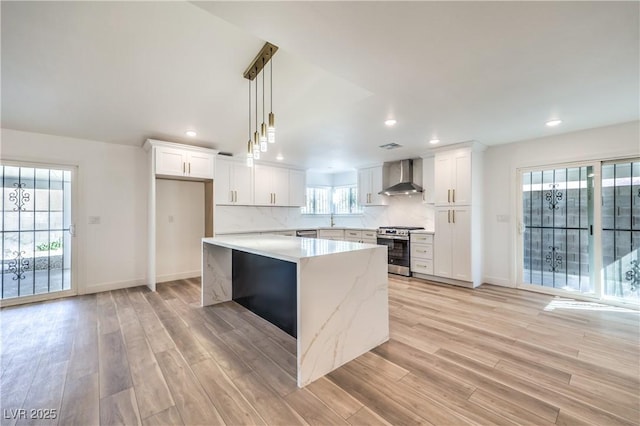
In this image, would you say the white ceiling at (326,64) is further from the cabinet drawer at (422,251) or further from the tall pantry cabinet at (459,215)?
the cabinet drawer at (422,251)

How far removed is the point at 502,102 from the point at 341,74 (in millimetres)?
1808

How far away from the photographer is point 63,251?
3955 millimetres

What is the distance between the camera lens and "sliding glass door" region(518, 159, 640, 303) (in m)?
3.43

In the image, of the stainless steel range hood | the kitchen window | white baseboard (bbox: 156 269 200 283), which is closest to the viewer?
white baseboard (bbox: 156 269 200 283)

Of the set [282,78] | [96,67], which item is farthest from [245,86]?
[96,67]

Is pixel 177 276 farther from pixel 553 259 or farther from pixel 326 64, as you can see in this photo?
pixel 553 259

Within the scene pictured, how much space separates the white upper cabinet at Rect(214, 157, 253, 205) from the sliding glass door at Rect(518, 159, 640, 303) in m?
→ 4.84

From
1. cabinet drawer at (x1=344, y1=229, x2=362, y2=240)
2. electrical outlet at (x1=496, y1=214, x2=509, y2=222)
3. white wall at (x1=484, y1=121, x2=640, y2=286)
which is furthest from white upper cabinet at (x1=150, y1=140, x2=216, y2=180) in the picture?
electrical outlet at (x1=496, y1=214, x2=509, y2=222)

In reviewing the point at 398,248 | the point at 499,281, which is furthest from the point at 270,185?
the point at 499,281

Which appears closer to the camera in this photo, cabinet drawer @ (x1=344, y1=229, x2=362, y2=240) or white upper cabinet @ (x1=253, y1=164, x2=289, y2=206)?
white upper cabinet @ (x1=253, y1=164, x2=289, y2=206)

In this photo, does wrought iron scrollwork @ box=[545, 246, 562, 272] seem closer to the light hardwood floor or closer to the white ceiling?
the light hardwood floor

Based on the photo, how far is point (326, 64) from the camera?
1.94m

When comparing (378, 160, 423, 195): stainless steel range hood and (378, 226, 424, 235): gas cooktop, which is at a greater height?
(378, 160, 423, 195): stainless steel range hood

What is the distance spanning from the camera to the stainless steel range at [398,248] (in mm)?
5051
